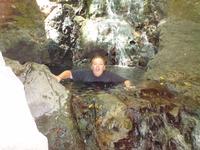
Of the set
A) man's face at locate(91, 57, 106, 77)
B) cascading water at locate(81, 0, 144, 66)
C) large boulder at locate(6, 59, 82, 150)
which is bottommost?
large boulder at locate(6, 59, 82, 150)

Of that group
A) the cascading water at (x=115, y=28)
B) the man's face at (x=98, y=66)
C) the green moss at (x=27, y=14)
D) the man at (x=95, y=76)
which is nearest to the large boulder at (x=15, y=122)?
the man's face at (x=98, y=66)

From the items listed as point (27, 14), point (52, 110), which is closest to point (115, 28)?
point (27, 14)

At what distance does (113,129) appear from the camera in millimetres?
6176

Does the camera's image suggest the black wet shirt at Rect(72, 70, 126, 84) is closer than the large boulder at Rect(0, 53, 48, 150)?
No

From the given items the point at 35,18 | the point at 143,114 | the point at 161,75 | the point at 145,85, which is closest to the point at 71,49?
the point at 35,18

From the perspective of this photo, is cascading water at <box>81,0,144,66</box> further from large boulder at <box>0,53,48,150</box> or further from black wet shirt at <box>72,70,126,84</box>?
large boulder at <box>0,53,48,150</box>

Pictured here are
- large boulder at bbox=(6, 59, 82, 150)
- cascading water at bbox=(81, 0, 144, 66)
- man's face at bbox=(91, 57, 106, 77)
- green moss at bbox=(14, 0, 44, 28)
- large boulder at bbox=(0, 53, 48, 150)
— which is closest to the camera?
large boulder at bbox=(0, 53, 48, 150)

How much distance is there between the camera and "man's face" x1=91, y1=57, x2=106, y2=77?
722 centimetres

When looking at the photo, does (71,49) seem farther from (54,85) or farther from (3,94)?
(3,94)

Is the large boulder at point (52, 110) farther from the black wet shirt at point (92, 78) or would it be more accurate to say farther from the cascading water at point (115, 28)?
the cascading water at point (115, 28)

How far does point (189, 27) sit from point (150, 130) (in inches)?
210

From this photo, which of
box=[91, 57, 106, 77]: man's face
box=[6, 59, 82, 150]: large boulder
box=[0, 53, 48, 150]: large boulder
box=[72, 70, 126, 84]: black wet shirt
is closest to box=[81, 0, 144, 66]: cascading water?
box=[72, 70, 126, 84]: black wet shirt

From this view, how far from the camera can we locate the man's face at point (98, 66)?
23.7 ft

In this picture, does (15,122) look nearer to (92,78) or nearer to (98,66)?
(98,66)
